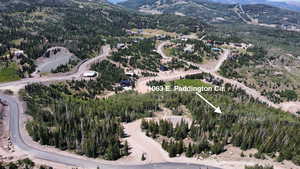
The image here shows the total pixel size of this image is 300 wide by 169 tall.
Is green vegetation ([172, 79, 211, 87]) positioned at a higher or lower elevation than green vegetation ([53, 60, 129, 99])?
lower

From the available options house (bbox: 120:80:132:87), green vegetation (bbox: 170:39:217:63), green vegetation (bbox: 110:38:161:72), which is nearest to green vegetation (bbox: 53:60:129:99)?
house (bbox: 120:80:132:87)

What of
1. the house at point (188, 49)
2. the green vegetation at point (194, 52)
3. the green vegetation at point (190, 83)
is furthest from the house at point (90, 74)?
the house at point (188, 49)

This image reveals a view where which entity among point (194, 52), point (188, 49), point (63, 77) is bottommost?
point (63, 77)

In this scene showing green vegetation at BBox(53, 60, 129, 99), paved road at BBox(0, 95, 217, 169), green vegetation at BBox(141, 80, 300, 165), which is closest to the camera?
paved road at BBox(0, 95, 217, 169)

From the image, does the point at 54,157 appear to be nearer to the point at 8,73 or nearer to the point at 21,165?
the point at 21,165

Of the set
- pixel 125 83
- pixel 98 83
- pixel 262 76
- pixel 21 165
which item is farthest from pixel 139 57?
pixel 21 165

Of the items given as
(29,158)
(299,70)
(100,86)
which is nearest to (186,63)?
(100,86)

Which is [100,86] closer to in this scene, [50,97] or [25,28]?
[50,97]

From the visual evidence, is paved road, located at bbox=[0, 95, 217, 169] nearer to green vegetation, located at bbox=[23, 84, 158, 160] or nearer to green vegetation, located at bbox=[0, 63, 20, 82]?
green vegetation, located at bbox=[23, 84, 158, 160]
